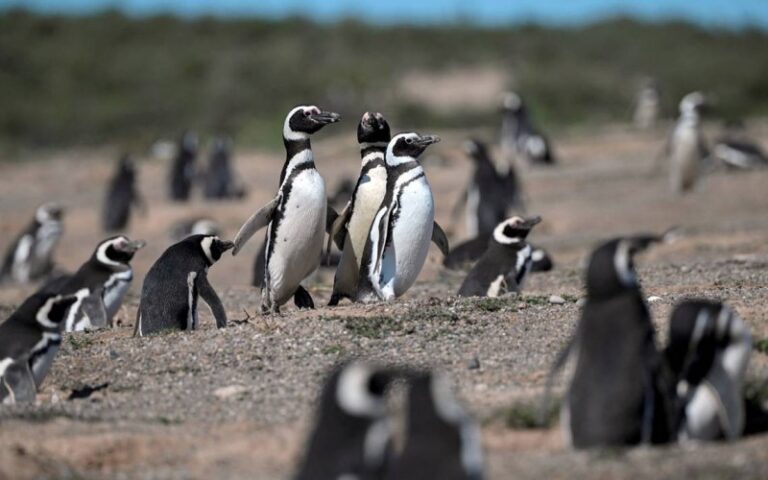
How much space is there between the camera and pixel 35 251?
17.1 meters

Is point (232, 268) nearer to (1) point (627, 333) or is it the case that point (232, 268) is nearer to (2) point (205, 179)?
(2) point (205, 179)

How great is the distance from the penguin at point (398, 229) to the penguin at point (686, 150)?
444 inches

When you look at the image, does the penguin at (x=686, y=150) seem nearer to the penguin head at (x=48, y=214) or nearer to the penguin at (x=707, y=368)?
the penguin head at (x=48, y=214)

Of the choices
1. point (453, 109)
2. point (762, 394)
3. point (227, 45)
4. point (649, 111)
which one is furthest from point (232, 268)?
point (227, 45)

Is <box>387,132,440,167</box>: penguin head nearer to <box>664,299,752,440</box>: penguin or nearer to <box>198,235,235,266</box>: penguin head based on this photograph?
<box>198,235,235,266</box>: penguin head

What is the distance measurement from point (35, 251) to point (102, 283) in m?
7.43

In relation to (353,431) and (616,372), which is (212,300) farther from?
(353,431)

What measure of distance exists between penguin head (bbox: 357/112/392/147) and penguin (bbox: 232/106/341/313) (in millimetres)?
432

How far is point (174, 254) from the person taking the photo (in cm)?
901

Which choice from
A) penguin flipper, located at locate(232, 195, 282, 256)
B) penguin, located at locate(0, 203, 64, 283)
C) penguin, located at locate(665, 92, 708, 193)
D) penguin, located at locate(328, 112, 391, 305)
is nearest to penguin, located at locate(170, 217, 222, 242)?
penguin, located at locate(0, 203, 64, 283)

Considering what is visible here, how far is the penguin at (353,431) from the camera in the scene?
4539mm

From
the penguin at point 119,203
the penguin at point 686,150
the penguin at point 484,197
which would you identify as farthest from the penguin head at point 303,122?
the penguin at point 119,203

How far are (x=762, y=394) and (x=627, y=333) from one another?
104cm

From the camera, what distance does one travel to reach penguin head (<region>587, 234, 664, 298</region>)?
5.36 metres
